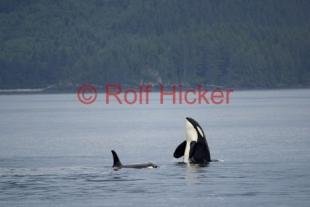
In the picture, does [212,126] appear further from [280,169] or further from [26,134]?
[280,169]

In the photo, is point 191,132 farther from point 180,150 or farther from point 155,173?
point 155,173

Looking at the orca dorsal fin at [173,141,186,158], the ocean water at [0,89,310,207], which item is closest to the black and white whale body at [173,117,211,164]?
the orca dorsal fin at [173,141,186,158]

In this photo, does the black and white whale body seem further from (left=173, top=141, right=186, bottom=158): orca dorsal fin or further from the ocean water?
the ocean water

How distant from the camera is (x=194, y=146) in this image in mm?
46000

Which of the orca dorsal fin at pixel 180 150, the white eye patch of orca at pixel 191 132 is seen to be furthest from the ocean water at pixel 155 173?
the white eye patch of orca at pixel 191 132

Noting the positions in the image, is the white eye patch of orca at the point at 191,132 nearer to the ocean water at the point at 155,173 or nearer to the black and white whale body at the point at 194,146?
the black and white whale body at the point at 194,146

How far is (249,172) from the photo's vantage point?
4459 cm

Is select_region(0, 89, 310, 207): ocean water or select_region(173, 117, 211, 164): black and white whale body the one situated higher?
select_region(173, 117, 211, 164): black and white whale body

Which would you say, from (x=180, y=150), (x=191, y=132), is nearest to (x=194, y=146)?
(x=191, y=132)

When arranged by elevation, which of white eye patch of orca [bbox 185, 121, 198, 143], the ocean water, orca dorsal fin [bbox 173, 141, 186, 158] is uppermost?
white eye patch of orca [bbox 185, 121, 198, 143]

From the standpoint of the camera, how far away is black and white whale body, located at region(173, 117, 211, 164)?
45.9 metres

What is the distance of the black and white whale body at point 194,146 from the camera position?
151ft

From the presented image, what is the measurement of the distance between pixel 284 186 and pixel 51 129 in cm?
5222

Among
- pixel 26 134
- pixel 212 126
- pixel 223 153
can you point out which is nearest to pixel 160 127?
pixel 212 126
